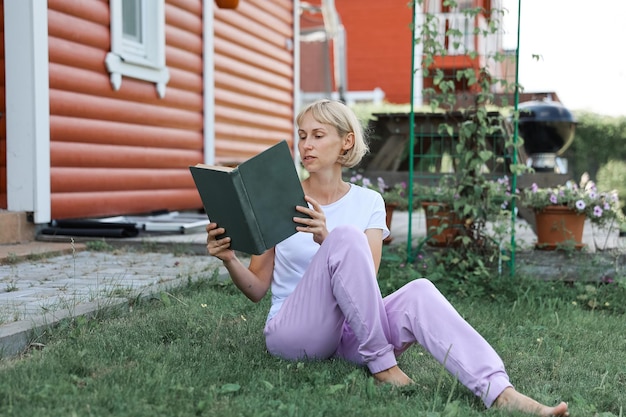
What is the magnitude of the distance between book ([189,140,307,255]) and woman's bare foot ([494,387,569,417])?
0.76m

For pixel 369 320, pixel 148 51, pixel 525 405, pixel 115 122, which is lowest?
pixel 525 405

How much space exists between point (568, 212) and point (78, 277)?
9.33ft

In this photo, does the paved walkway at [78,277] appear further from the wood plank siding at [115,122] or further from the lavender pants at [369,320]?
the lavender pants at [369,320]

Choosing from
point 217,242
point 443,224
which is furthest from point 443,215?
point 217,242

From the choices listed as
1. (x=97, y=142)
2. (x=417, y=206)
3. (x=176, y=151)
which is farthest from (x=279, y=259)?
(x=176, y=151)

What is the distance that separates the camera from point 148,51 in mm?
6637

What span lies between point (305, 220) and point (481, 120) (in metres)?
2.29

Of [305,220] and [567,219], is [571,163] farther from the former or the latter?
[305,220]

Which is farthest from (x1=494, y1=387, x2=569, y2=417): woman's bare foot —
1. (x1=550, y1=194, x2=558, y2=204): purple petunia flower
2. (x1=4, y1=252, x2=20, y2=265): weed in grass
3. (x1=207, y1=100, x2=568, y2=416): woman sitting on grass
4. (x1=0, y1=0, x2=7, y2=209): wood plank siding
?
(x1=0, y1=0, x2=7, y2=209): wood plank siding

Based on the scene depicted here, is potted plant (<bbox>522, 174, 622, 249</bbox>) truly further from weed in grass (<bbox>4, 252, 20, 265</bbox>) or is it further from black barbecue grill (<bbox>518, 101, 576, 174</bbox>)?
black barbecue grill (<bbox>518, 101, 576, 174</bbox>)

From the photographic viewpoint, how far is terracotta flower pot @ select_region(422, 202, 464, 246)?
14.8 feet

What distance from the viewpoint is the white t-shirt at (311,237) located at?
2.62 m

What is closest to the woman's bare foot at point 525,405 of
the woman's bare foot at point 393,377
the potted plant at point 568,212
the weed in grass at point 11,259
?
the woman's bare foot at point 393,377

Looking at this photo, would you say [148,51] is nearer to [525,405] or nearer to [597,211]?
[597,211]
